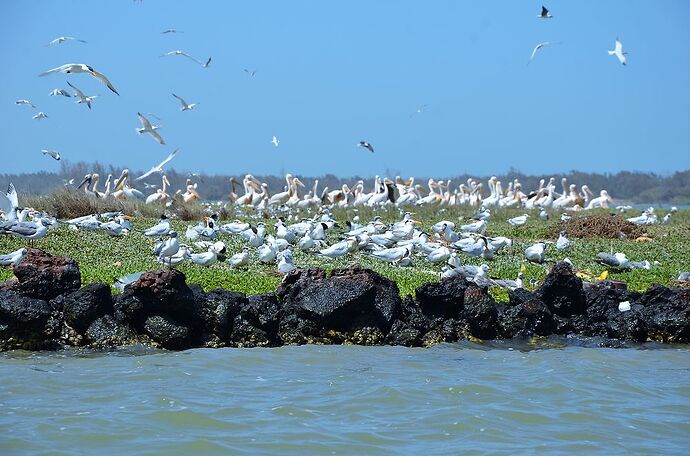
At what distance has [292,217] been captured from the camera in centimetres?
2872

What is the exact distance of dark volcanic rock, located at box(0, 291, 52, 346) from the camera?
38.8ft

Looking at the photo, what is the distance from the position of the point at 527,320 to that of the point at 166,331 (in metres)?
4.90

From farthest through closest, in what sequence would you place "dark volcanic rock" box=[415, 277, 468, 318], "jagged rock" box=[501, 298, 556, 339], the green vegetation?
the green vegetation → "jagged rock" box=[501, 298, 556, 339] → "dark volcanic rock" box=[415, 277, 468, 318]

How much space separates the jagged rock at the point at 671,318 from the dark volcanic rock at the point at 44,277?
25.5ft

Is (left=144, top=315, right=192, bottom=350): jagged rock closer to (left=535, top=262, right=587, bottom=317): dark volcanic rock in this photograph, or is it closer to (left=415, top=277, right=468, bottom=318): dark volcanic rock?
(left=415, top=277, right=468, bottom=318): dark volcanic rock

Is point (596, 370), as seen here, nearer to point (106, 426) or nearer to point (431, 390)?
point (431, 390)

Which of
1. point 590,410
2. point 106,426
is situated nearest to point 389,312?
point 590,410

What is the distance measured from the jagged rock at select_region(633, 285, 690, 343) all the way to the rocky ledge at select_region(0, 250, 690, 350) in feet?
0.05

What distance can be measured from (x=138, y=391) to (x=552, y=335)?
233 inches

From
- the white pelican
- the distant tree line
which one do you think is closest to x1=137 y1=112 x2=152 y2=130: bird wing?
the white pelican

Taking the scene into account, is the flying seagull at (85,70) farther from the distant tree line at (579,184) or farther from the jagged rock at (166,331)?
Result: the distant tree line at (579,184)

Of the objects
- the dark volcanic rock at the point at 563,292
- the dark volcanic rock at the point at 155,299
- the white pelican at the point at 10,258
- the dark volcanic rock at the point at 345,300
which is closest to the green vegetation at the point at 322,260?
the white pelican at the point at 10,258

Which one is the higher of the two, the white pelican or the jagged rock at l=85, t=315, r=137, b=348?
the white pelican

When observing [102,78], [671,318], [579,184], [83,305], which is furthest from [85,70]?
[579,184]
